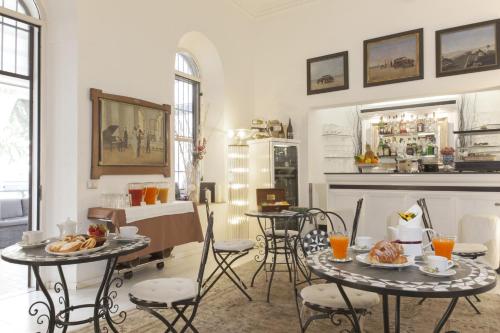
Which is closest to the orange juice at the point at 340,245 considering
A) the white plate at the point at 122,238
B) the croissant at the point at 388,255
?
the croissant at the point at 388,255

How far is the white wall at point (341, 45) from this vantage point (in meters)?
5.71

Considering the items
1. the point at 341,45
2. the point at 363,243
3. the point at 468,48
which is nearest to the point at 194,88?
the point at 341,45

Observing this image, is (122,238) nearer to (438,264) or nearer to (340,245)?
(340,245)

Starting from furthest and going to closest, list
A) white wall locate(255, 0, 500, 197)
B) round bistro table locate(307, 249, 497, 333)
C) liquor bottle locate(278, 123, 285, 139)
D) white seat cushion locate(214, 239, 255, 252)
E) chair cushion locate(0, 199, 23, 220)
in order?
liquor bottle locate(278, 123, 285, 139)
chair cushion locate(0, 199, 23, 220)
white wall locate(255, 0, 500, 197)
white seat cushion locate(214, 239, 255, 252)
round bistro table locate(307, 249, 497, 333)

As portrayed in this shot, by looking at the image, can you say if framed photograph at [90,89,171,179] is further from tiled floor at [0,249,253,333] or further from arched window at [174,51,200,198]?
tiled floor at [0,249,253,333]

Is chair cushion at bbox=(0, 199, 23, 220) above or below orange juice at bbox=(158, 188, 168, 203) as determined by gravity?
below

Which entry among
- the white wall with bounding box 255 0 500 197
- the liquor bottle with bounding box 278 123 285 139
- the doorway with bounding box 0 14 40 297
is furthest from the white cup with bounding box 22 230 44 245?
the white wall with bounding box 255 0 500 197

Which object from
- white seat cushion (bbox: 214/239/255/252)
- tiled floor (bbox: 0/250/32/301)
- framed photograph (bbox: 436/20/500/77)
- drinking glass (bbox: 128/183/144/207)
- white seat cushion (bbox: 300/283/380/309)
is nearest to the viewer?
white seat cushion (bbox: 300/283/380/309)

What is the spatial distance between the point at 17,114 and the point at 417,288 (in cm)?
461

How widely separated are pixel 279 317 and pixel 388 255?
1.68 meters

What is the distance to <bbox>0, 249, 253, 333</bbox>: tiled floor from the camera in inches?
130

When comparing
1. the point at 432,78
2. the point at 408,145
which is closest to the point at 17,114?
the point at 432,78

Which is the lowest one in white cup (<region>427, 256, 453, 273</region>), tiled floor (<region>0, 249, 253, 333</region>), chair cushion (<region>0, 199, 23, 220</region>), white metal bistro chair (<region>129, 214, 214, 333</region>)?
tiled floor (<region>0, 249, 253, 333</region>)

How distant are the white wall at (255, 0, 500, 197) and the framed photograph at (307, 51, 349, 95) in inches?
4.1
